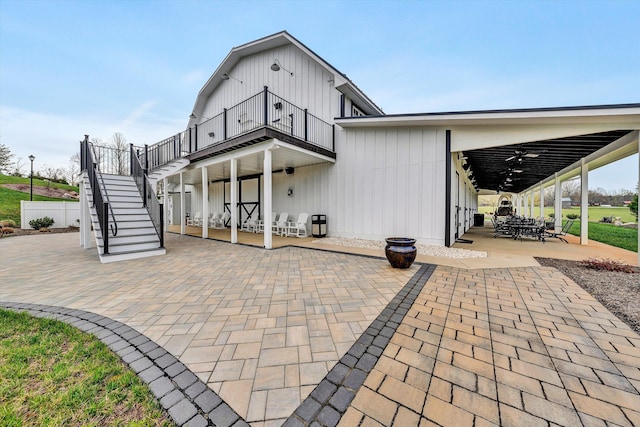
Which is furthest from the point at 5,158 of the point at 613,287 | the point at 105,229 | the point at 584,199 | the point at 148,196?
the point at 584,199

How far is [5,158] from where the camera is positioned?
68.7ft

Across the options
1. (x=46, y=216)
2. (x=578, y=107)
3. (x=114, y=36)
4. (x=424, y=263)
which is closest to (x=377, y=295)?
(x=424, y=263)

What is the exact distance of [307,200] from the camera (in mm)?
9547

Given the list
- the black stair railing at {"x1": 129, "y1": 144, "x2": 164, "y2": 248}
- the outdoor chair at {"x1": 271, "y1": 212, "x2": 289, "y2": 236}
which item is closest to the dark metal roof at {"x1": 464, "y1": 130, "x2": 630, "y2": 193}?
the outdoor chair at {"x1": 271, "y1": 212, "x2": 289, "y2": 236}

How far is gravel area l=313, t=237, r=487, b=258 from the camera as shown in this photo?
583 centimetres

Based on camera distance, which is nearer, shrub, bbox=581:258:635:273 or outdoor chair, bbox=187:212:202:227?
shrub, bbox=581:258:635:273

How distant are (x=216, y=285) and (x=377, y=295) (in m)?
2.42

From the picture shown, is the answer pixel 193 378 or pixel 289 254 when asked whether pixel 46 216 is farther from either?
pixel 193 378

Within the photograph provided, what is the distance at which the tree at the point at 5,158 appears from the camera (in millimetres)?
20439

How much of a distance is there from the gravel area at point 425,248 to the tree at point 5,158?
3095 centimetres

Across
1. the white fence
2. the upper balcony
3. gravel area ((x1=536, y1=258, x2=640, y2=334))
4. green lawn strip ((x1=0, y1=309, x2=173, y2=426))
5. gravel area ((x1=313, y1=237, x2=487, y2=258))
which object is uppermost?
the upper balcony

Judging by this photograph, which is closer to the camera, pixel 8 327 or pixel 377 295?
pixel 8 327

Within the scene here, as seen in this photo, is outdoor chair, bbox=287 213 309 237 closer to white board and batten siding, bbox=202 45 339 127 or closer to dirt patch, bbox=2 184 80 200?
white board and batten siding, bbox=202 45 339 127

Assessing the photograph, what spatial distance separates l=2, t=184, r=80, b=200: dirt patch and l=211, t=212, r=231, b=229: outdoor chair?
14.6 m
